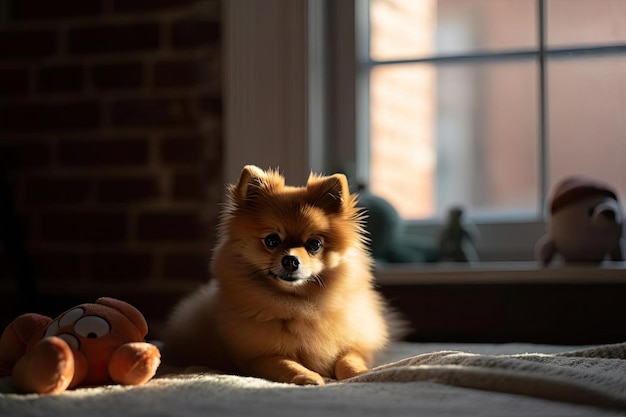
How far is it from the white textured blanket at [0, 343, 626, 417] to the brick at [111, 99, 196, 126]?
3.81 ft

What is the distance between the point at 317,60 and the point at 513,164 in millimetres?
632

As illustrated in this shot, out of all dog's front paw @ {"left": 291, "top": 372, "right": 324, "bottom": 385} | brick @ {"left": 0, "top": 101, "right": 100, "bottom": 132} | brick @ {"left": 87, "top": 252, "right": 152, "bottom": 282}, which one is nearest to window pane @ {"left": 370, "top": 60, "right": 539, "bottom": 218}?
brick @ {"left": 87, "top": 252, "right": 152, "bottom": 282}

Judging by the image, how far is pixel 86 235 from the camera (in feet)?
7.57

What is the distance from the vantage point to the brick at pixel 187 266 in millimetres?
2238

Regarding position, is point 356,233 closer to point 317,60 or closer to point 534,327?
point 534,327

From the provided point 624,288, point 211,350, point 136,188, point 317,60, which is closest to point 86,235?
point 136,188

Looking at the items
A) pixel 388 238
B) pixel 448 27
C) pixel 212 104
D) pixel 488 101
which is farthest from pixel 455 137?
pixel 212 104

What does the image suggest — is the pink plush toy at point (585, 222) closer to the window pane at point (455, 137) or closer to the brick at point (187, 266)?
the window pane at point (455, 137)

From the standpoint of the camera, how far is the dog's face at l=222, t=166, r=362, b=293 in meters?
1.33

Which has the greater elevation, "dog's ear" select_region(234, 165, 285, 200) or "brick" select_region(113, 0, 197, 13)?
"brick" select_region(113, 0, 197, 13)

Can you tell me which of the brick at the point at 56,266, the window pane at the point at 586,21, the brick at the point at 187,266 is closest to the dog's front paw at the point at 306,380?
the brick at the point at 187,266

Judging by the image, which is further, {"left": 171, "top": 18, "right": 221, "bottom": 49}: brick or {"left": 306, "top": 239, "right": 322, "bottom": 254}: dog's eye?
{"left": 171, "top": 18, "right": 221, "bottom": 49}: brick

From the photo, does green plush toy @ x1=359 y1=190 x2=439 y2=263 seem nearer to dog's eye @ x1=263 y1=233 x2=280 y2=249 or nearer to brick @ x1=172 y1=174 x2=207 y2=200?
brick @ x1=172 y1=174 x2=207 y2=200

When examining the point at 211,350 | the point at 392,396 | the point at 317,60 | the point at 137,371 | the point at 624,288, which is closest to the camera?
the point at 392,396
